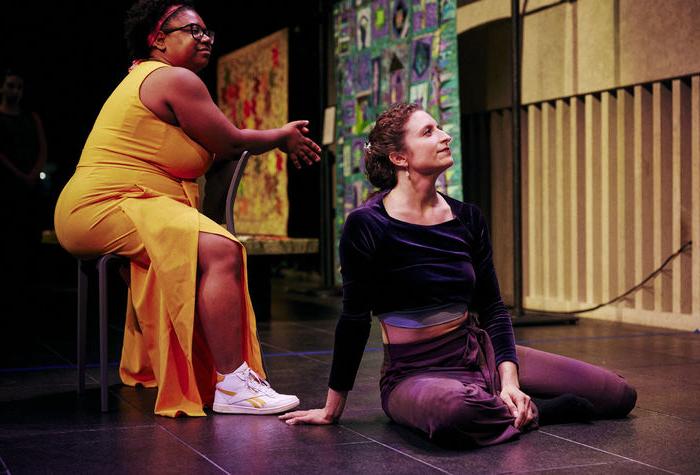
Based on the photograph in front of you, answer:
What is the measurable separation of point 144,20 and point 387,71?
3450 mm

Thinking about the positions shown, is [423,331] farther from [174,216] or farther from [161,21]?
[161,21]

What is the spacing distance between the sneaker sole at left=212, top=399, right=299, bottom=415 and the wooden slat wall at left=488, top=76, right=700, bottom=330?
2833 mm

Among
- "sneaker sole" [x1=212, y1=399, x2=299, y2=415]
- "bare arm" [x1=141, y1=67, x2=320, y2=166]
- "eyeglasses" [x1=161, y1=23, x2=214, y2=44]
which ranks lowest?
"sneaker sole" [x1=212, y1=399, x2=299, y2=415]

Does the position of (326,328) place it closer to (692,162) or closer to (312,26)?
(692,162)

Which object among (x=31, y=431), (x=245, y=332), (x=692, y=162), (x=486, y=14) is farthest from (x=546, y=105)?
(x=31, y=431)

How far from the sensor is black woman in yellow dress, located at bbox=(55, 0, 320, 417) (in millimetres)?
2918

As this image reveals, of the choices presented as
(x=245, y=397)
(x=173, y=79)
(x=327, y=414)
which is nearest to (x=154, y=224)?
(x=173, y=79)

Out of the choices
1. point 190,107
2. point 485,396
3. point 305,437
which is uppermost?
point 190,107

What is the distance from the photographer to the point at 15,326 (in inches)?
211

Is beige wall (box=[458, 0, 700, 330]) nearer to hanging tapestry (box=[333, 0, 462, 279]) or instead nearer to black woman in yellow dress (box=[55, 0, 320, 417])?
hanging tapestry (box=[333, 0, 462, 279])

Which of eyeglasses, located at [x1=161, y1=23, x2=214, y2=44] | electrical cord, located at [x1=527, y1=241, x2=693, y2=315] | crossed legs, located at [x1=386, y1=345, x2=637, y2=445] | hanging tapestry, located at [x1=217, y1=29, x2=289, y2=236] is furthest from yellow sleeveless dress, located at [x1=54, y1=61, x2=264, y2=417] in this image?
hanging tapestry, located at [x1=217, y1=29, x2=289, y2=236]

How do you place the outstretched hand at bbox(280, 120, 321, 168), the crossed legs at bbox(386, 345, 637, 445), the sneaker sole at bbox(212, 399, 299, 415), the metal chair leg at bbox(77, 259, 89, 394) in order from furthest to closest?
1. the metal chair leg at bbox(77, 259, 89, 394)
2. the outstretched hand at bbox(280, 120, 321, 168)
3. the sneaker sole at bbox(212, 399, 299, 415)
4. the crossed legs at bbox(386, 345, 637, 445)

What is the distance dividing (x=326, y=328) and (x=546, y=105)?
6.54 ft

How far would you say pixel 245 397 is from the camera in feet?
9.50
